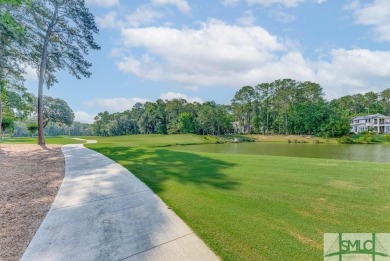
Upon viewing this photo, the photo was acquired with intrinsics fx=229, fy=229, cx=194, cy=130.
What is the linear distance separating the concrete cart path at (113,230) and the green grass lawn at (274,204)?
30cm

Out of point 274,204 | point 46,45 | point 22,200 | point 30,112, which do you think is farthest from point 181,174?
point 30,112

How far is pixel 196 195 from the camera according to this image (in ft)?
15.7

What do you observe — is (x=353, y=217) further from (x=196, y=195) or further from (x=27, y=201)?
(x=27, y=201)

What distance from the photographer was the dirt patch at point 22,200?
3.15m

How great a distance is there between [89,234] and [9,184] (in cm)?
462

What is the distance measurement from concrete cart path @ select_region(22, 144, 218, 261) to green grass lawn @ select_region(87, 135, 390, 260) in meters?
0.30

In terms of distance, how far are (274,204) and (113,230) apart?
280cm

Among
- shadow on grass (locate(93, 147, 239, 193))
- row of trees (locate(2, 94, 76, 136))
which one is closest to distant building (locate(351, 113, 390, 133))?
shadow on grass (locate(93, 147, 239, 193))

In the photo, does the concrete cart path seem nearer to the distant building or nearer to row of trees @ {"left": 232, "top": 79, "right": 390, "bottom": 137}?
row of trees @ {"left": 232, "top": 79, "right": 390, "bottom": 137}

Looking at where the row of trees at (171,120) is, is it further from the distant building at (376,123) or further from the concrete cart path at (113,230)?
the concrete cart path at (113,230)

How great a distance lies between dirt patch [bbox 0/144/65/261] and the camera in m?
3.15

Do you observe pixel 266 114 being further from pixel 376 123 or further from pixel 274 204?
pixel 274 204

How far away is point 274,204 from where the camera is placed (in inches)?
166

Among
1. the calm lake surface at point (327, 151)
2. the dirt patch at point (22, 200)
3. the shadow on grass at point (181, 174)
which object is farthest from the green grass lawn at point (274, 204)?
the calm lake surface at point (327, 151)
